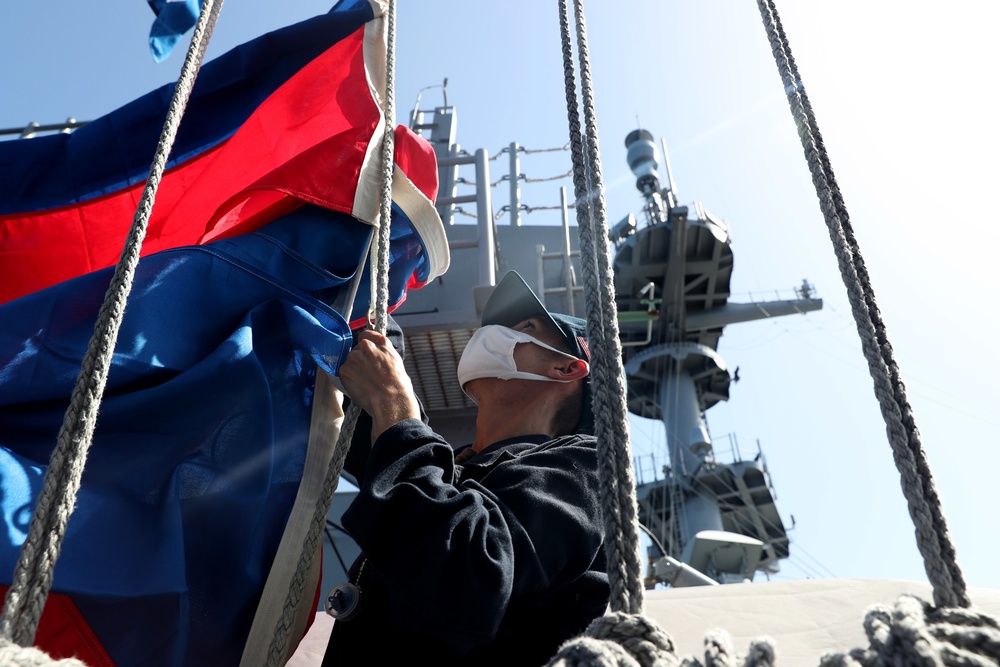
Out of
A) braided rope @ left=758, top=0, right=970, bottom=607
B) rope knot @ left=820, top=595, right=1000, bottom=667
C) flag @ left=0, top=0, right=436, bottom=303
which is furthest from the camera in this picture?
flag @ left=0, top=0, right=436, bottom=303

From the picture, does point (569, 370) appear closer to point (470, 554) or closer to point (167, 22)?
point (470, 554)

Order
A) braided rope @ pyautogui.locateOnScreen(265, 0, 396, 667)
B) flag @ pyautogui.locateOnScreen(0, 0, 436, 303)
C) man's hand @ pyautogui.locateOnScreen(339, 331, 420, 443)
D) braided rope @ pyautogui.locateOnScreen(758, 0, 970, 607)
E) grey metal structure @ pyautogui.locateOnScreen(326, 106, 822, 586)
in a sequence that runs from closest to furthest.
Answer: braided rope @ pyautogui.locateOnScreen(758, 0, 970, 607) → braided rope @ pyautogui.locateOnScreen(265, 0, 396, 667) → man's hand @ pyautogui.locateOnScreen(339, 331, 420, 443) → flag @ pyautogui.locateOnScreen(0, 0, 436, 303) → grey metal structure @ pyautogui.locateOnScreen(326, 106, 822, 586)

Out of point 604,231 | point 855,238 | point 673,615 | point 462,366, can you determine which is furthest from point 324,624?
point 855,238

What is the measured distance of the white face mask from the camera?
7.89ft

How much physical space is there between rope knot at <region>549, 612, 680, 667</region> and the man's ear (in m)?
1.65

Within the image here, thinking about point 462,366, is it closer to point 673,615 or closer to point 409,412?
point 409,412

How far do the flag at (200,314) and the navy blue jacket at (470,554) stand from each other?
368 mm

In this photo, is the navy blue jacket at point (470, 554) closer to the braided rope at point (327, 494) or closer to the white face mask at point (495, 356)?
the braided rope at point (327, 494)

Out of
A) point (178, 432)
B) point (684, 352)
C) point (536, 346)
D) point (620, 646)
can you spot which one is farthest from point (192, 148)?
point (684, 352)

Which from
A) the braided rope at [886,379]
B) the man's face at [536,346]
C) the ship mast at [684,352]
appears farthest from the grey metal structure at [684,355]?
the braided rope at [886,379]

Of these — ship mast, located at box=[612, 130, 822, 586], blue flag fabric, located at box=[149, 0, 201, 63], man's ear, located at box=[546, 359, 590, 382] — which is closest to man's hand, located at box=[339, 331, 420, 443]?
man's ear, located at box=[546, 359, 590, 382]

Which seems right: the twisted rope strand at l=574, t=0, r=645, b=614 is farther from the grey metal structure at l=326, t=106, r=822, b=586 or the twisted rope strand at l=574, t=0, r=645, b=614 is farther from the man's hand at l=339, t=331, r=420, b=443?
the grey metal structure at l=326, t=106, r=822, b=586

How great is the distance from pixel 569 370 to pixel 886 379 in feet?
5.23

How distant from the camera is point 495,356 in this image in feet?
7.97
